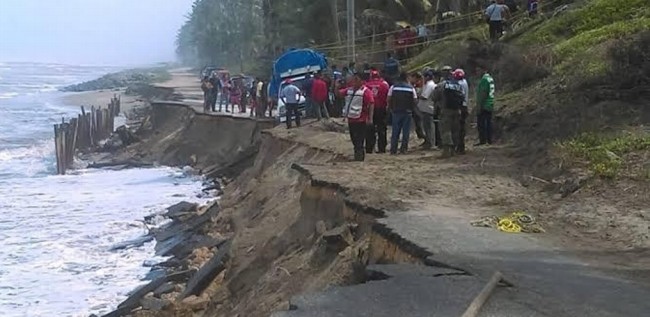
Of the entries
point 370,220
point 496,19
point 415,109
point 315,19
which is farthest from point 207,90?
point 370,220

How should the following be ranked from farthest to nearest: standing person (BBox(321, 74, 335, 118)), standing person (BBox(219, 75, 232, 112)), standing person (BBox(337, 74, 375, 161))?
standing person (BBox(219, 75, 232, 112)) → standing person (BBox(321, 74, 335, 118)) → standing person (BBox(337, 74, 375, 161))

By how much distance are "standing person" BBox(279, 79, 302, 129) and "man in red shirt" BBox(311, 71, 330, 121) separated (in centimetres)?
49

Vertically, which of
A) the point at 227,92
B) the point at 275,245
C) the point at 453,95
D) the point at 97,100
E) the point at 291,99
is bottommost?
the point at 97,100

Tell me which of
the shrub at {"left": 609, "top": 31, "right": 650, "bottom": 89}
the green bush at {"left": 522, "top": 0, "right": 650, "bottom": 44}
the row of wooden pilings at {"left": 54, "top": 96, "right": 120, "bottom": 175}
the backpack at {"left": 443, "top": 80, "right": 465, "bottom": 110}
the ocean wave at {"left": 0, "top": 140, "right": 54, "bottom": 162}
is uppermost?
the green bush at {"left": 522, "top": 0, "right": 650, "bottom": 44}

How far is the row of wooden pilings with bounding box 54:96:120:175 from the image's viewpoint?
108 ft

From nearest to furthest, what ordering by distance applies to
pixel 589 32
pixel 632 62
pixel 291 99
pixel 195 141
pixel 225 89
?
pixel 632 62 → pixel 589 32 → pixel 291 99 → pixel 195 141 → pixel 225 89

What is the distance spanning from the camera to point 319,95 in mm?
20297

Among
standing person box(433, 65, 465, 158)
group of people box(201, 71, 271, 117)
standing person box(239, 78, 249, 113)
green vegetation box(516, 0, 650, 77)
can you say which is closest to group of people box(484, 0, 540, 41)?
green vegetation box(516, 0, 650, 77)

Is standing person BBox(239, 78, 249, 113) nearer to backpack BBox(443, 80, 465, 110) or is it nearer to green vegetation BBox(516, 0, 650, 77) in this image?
green vegetation BBox(516, 0, 650, 77)

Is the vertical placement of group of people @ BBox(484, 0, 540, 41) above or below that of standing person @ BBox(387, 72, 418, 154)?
above

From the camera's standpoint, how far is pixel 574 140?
37.8 feet

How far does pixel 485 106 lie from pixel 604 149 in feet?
11.0

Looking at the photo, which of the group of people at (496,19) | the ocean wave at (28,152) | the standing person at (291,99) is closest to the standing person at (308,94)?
the standing person at (291,99)

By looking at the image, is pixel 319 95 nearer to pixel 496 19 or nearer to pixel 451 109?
pixel 496 19
